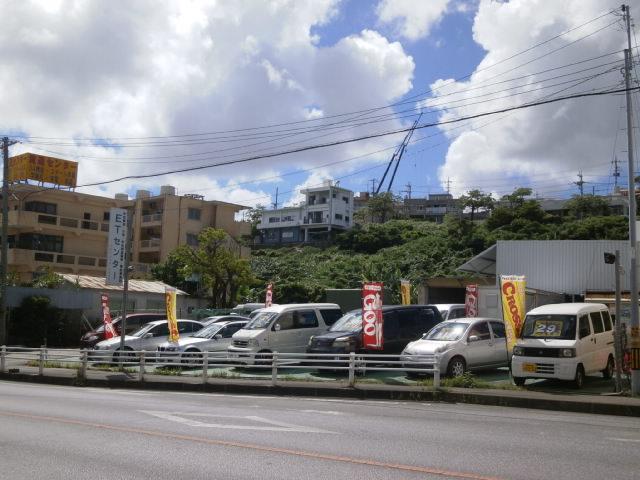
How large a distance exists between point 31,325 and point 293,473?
3033 centimetres

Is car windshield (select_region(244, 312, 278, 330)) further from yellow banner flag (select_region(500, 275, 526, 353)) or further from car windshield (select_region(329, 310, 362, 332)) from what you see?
yellow banner flag (select_region(500, 275, 526, 353))

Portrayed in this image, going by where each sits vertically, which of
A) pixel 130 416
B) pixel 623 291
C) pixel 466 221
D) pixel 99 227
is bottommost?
→ pixel 130 416

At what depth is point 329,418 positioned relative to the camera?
11.2 metres

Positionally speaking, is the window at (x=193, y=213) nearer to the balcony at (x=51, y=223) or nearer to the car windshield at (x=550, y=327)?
the balcony at (x=51, y=223)

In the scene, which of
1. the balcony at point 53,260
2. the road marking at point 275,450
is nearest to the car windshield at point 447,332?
the road marking at point 275,450

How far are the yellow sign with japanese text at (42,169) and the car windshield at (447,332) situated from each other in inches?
1553

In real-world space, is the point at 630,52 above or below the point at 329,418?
above

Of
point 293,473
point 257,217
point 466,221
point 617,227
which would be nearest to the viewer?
point 293,473

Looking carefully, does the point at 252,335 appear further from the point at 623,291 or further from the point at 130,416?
the point at 623,291

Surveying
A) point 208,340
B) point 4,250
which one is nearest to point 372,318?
point 208,340

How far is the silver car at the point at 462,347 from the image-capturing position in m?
16.4

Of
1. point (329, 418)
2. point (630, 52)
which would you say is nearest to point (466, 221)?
point (630, 52)

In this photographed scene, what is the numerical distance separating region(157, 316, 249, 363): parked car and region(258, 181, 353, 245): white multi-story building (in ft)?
243

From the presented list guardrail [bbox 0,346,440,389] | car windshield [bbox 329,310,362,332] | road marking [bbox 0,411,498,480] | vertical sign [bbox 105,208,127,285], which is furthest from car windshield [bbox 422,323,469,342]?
vertical sign [bbox 105,208,127,285]
